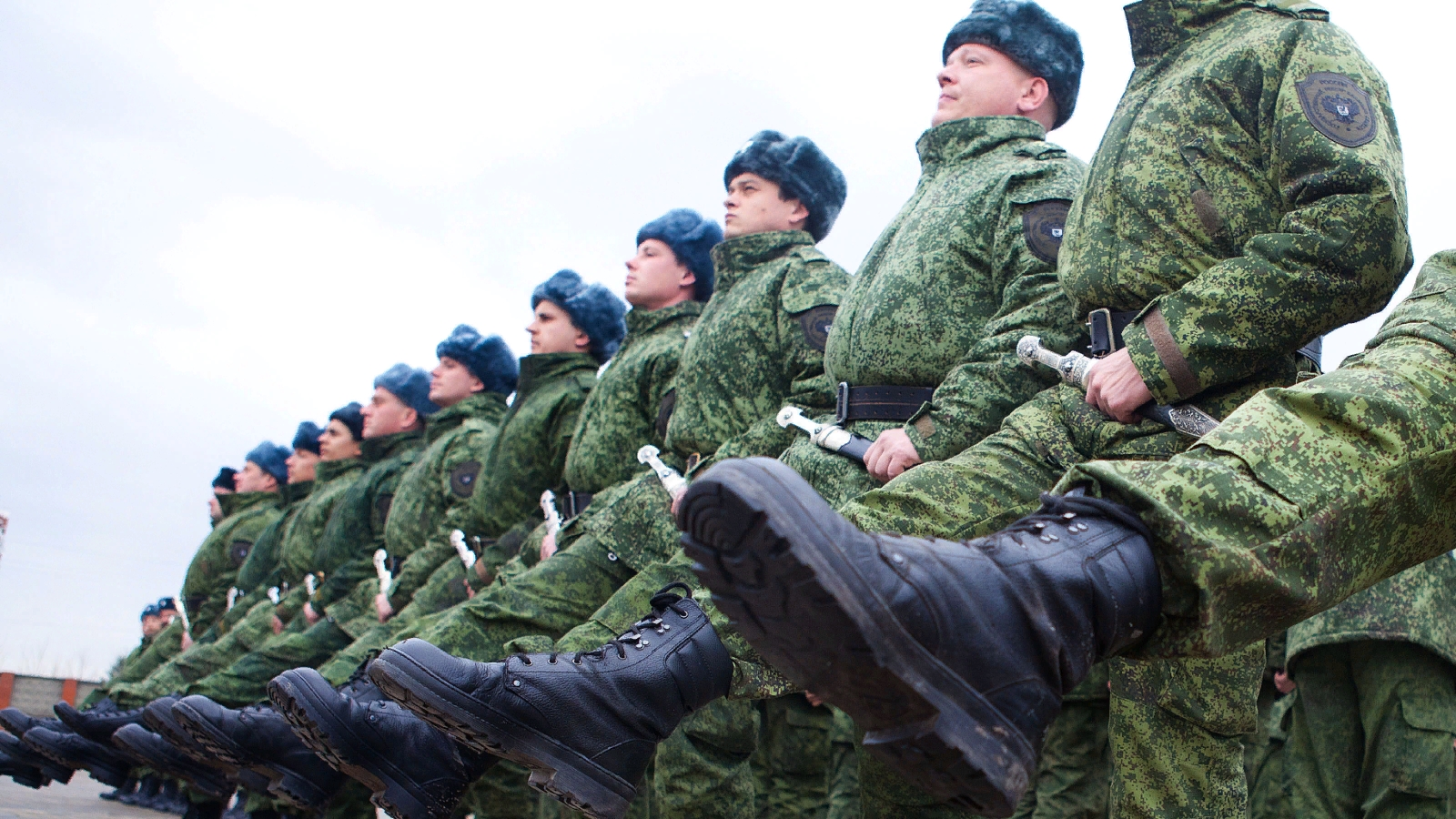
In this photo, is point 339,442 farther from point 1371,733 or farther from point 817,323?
point 1371,733

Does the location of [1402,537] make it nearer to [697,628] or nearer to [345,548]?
[697,628]

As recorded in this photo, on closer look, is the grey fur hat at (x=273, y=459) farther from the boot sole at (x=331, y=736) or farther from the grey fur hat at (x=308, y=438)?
the boot sole at (x=331, y=736)

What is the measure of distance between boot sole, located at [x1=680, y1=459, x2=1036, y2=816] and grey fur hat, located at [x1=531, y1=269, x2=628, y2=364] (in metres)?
5.29

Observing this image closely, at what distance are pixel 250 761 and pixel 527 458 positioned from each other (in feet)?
6.27

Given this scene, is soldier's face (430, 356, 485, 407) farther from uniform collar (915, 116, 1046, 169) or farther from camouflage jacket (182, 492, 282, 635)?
uniform collar (915, 116, 1046, 169)

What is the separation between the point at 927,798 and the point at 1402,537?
1.29 metres

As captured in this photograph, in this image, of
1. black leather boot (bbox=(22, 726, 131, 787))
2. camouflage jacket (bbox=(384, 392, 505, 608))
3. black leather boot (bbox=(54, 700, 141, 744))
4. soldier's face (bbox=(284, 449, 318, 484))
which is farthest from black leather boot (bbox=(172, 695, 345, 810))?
soldier's face (bbox=(284, 449, 318, 484))

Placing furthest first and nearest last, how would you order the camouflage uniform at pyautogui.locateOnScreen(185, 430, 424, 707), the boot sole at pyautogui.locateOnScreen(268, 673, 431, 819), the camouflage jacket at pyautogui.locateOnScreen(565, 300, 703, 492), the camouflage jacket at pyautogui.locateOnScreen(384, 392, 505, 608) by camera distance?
1. the camouflage uniform at pyautogui.locateOnScreen(185, 430, 424, 707)
2. the camouflage jacket at pyautogui.locateOnScreen(384, 392, 505, 608)
3. the camouflage jacket at pyautogui.locateOnScreen(565, 300, 703, 492)
4. the boot sole at pyautogui.locateOnScreen(268, 673, 431, 819)

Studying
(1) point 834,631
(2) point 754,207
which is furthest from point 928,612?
(2) point 754,207

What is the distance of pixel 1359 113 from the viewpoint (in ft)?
8.09

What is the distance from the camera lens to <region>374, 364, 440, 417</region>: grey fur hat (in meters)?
9.30

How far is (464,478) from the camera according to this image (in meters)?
7.01

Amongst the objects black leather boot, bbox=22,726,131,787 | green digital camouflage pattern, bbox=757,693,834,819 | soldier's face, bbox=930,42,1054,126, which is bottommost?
green digital camouflage pattern, bbox=757,693,834,819

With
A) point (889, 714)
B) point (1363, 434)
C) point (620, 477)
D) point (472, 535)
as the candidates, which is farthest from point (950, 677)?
point (472, 535)
